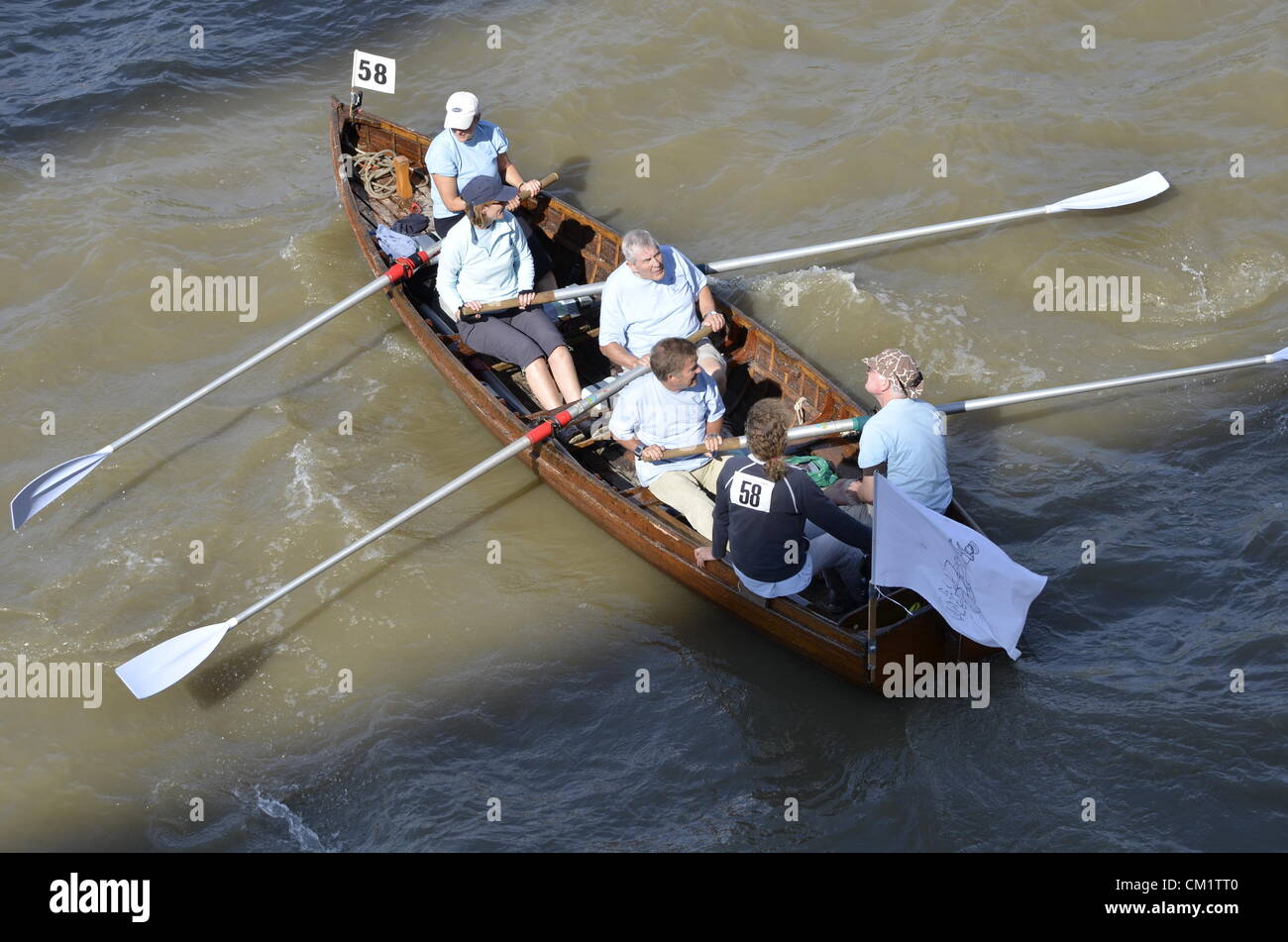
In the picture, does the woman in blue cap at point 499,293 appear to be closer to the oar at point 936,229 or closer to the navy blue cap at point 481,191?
the navy blue cap at point 481,191

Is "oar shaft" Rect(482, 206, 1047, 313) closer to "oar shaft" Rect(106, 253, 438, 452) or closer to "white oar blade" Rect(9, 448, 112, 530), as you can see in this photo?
"oar shaft" Rect(106, 253, 438, 452)

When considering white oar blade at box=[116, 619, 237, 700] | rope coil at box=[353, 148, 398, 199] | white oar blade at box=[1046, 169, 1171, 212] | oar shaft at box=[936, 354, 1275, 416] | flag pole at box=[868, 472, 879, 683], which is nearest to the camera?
flag pole at box=[868, 472, 879, 683]

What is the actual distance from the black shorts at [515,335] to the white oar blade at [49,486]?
11.9 ft

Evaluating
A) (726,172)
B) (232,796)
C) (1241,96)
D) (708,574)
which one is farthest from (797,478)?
(1241,96)

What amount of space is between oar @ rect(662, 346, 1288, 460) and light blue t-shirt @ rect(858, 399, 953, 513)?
0.71m

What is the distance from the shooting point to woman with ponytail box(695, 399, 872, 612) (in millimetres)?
7699

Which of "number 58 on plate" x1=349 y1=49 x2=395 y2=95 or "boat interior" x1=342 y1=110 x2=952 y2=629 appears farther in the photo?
"number 58 on plate" x1=349 y1=49 x2=395 y2=95

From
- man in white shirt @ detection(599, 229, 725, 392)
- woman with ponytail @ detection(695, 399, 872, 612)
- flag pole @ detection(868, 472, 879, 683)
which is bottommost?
flag pole @ detection(868, 472, 879, 683)

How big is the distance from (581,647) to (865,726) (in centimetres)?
237

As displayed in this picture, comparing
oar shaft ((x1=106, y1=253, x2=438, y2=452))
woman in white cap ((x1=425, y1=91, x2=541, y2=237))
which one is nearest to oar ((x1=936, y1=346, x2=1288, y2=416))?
woman in white cap ((x1=425, y1=91, x2=541, y2=237))

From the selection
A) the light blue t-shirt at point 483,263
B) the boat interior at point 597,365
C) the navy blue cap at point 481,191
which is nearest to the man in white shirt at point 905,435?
the boat interior at point 597,365

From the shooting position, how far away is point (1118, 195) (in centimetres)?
1274

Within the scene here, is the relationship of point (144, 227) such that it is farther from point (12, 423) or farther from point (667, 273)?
point (667, 273)

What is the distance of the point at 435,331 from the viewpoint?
38.5 feet
